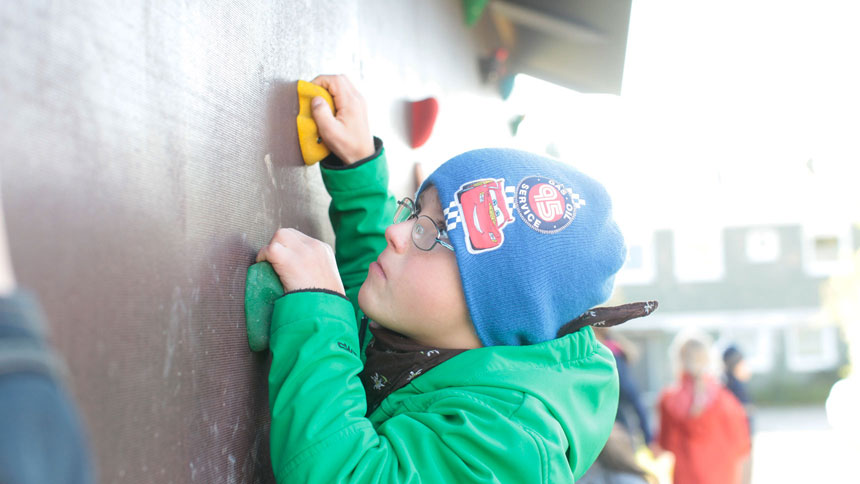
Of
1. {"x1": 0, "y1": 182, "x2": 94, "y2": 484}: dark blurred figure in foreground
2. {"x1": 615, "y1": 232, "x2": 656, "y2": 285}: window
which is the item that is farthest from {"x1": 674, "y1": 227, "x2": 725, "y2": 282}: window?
{"x1": 0, "y1": 182, "x2": 94, "y2": 484}: dark blurred figure in foreground

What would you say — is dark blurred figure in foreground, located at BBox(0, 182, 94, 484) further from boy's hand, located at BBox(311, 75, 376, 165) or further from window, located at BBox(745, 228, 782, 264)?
window, located at BBox(745, 228, 782, 264)

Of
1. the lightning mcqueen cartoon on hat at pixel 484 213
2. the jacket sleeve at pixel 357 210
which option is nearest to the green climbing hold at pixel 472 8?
the jacket sleeve at pixel 357 210

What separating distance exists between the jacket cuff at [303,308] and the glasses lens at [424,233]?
32 centimetres

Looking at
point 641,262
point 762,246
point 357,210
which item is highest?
point 357,210

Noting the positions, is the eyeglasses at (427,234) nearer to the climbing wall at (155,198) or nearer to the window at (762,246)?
the climbing wall at (155,198)

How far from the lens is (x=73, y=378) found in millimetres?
700

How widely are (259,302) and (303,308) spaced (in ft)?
0.25

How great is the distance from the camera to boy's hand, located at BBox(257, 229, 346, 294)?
1247 millimetres

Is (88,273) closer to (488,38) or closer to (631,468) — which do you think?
(631,468)

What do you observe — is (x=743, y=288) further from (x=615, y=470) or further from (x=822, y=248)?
(x=615, y=470)

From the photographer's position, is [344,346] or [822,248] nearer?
[344,346]

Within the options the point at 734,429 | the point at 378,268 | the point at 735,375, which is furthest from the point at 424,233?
the point at 735,375

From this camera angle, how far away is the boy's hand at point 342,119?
151 cm

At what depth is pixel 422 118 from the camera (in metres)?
2.37
